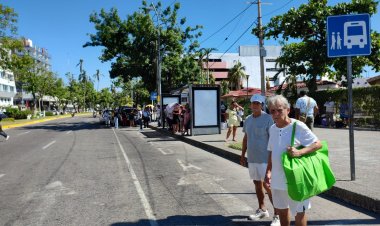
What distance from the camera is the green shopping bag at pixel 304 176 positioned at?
11.3 ft

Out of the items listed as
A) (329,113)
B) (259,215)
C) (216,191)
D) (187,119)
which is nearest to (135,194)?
(216,191)

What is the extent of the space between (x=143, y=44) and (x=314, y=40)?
14.8m

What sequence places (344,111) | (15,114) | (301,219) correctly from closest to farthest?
(301,219) < (344,111) < (15,114)

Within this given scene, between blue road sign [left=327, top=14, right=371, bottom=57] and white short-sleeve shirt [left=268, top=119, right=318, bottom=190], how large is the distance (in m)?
3.24

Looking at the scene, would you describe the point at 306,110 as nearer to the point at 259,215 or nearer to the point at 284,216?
the point at 259,215

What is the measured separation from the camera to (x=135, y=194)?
23.2 ft

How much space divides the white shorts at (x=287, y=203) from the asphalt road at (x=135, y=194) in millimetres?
1425

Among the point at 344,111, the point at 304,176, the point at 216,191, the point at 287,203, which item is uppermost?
the point at 344,111

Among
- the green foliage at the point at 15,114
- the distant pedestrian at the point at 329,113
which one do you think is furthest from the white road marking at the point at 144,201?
the green foliage at the point at 15,114

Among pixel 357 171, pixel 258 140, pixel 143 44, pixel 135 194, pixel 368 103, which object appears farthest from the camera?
pixel 143 44

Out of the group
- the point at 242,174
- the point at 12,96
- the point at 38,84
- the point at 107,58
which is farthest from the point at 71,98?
the point at 242,174

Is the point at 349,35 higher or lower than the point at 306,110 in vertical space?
higher

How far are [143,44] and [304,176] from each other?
30.9 m

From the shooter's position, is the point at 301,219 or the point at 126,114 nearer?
the point at 301,219
